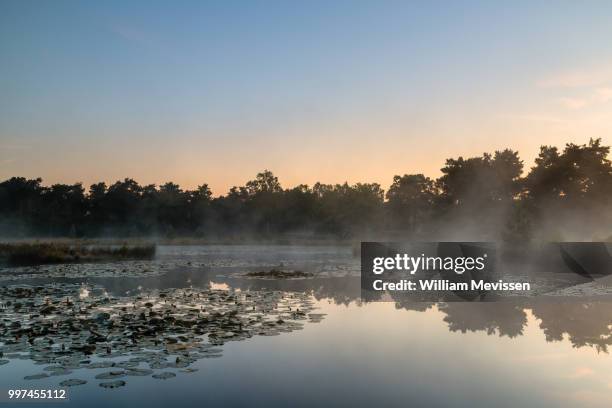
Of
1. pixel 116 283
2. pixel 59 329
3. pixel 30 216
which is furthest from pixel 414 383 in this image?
pixel 30 216

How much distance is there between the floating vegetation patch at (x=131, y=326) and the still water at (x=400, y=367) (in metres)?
0.29

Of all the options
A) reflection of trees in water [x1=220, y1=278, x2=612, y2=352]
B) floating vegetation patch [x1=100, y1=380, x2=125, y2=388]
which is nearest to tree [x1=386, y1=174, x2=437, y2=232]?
reflection of trees in water [x1=220, y1=278, x2=612, y2=352]

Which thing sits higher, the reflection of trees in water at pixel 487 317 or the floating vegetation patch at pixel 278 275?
the reflection of trees in water at pixel 487 317

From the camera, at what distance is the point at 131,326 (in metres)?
11.5

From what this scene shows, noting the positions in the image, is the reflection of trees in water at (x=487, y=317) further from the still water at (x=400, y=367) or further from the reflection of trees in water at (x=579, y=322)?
the reflection of trees in water at (x=579, y=322)

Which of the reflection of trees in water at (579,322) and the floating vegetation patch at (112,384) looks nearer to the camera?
the floating vegetation patch at (112,384)

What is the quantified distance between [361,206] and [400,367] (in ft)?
350

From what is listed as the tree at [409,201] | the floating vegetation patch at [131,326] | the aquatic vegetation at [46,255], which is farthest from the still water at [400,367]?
the tree at [409,201]

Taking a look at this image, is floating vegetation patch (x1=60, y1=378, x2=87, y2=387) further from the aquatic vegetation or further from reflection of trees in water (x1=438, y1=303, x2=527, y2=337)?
the aquatic vegetation

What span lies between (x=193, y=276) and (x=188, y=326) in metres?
14.3

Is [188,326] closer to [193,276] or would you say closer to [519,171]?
[193,276]

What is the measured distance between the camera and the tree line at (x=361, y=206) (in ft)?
184

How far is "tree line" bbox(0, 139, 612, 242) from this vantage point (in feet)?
184

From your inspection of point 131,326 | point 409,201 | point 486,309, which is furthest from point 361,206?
point 131,326
